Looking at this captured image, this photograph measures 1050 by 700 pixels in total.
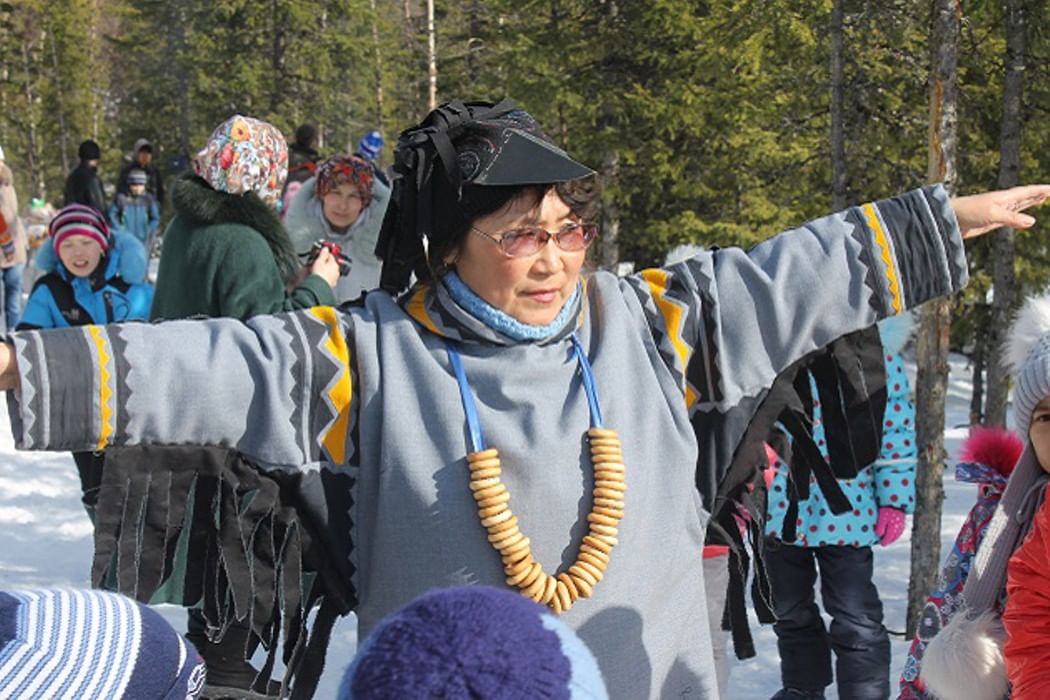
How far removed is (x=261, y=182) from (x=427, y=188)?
226 cm

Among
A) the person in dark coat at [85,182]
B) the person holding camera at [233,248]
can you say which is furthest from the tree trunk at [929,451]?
the person in dark coat at [85,182]

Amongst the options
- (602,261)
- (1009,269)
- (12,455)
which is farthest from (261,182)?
(602,261)

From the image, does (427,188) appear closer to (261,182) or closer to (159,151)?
(261,182)

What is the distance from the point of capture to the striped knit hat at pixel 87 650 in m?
1.43

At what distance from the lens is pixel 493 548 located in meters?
2.04

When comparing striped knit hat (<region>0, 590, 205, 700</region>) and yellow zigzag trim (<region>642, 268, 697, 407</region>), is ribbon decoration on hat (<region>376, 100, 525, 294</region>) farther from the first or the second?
striped knit hat (<region>0, 590, 205, 700</region>)

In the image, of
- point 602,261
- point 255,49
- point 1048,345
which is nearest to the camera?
point 1048,345

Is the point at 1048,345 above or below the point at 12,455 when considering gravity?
above

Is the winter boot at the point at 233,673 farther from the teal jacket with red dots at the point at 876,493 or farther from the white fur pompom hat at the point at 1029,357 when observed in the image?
the teal jacket with red dots at the point at 876,493

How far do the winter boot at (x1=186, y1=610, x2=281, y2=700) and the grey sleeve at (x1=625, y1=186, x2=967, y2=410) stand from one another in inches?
38.1

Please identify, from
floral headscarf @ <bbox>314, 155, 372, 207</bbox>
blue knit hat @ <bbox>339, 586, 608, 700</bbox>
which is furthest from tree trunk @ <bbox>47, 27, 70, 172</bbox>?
blue knit hat @ <bbox>339, 586, 608, 700</bbox>

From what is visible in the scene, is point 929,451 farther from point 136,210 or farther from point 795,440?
point 136,210

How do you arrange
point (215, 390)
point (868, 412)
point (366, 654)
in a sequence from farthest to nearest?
point (868, 412) < point (215, 390) < point (366, 654)

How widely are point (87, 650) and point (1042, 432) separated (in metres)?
2.22
